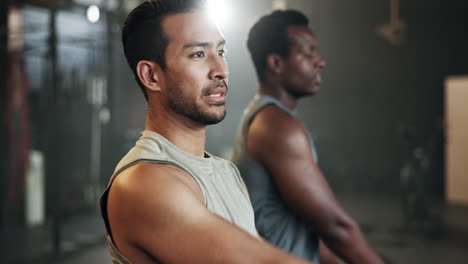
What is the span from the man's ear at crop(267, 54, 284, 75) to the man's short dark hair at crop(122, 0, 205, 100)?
765 mm

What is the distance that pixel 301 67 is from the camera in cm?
171

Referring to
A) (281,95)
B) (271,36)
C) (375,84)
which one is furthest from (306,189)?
(375,84)

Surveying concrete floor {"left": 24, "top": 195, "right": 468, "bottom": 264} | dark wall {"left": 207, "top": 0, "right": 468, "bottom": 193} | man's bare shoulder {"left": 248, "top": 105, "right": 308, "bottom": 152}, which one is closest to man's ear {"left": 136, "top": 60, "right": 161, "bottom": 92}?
man's bare shoulder {"left": 248, "top": 105, "right": 308, "bottom": 152}

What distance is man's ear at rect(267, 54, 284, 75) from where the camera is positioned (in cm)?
173

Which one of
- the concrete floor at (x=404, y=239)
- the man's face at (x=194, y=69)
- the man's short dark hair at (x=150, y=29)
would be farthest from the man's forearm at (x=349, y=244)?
the concrete floor at (x=404, y=239)

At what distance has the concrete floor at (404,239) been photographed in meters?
4.33

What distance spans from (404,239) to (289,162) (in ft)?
13.3

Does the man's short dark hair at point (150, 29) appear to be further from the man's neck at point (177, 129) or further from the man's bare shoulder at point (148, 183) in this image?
the man's bare shoulder at point (148, 183)

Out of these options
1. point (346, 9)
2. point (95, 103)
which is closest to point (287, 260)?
point (95, 103)

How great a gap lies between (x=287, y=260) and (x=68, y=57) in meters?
5.68

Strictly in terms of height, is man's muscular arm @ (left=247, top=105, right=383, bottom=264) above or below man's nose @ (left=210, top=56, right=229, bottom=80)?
below

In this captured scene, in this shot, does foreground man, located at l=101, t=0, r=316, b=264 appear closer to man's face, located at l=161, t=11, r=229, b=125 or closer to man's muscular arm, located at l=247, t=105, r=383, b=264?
man's face, located at l=161, t=11, r=229, b=125

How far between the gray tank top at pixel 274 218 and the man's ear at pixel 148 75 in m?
0.66

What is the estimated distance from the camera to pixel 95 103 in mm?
6102
